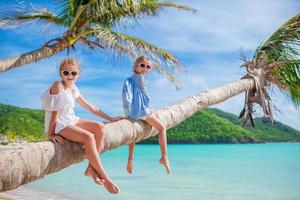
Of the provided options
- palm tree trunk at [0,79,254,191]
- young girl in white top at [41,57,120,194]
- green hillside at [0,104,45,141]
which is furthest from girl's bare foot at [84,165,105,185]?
green hillside at [0,104,45,141]

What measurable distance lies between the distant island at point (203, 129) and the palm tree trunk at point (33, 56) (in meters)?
42.1

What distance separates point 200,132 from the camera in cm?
6281

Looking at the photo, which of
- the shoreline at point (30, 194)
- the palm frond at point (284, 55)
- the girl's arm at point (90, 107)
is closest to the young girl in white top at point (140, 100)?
the girl's arm at point (90, 107)

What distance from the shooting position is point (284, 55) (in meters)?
7.42

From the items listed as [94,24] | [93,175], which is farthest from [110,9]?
[93,175]

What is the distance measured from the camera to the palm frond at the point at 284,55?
23.5ft

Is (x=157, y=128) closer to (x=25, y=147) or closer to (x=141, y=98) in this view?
(x=141, y=98)

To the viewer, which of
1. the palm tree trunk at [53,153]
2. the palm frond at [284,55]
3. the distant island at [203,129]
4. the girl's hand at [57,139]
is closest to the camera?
the palm tree trunk at [53,153]

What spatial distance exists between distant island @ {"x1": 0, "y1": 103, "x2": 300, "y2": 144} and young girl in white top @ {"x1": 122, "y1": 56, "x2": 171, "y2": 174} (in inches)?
1860

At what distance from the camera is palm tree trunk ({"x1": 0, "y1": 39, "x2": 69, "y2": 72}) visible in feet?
24.7

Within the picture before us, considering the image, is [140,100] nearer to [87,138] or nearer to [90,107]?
[90,107]

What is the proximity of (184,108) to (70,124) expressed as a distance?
4.58 feet

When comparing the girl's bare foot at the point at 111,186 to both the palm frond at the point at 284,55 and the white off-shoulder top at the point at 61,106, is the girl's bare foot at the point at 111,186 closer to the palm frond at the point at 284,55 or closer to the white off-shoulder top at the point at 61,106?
the white off-shoulder top at the point at 61,106

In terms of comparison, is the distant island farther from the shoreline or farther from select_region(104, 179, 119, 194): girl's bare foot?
select_region(104, 179, 119, 194): girl's bare foot
